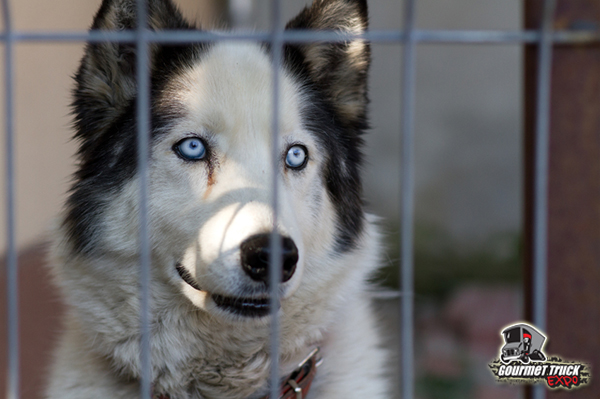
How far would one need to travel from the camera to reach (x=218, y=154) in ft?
5.99

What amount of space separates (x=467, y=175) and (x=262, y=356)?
13.7 feet

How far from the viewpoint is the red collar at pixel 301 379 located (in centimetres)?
183

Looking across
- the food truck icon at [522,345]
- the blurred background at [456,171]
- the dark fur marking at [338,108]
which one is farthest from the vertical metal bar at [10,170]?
the blurred background at [456,171]

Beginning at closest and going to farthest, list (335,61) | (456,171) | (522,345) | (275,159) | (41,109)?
(275,159), (522,345), (335,61), (41,109), (456,171)

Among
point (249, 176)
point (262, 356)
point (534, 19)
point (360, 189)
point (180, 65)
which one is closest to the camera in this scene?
point (534, 19)

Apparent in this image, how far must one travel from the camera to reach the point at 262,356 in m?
1.87

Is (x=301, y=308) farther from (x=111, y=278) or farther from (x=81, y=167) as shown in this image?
(x=81, y=167)

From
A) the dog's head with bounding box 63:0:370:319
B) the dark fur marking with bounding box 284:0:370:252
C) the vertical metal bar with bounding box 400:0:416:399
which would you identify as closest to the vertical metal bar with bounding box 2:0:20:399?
the dog's head with bounding box 63:0:370:319

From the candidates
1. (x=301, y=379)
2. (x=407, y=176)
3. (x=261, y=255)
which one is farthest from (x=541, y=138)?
(x=301, y=379)

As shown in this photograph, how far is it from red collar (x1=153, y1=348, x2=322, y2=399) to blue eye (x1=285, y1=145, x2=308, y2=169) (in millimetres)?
676

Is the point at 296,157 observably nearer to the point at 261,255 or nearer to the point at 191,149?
the point at 191,149

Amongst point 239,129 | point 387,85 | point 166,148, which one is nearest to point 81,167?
point 166,148

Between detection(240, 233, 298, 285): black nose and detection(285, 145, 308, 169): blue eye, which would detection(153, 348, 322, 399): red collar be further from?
detection(285, 145, 308, 169): blue eye

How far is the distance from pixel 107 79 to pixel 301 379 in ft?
4.15
